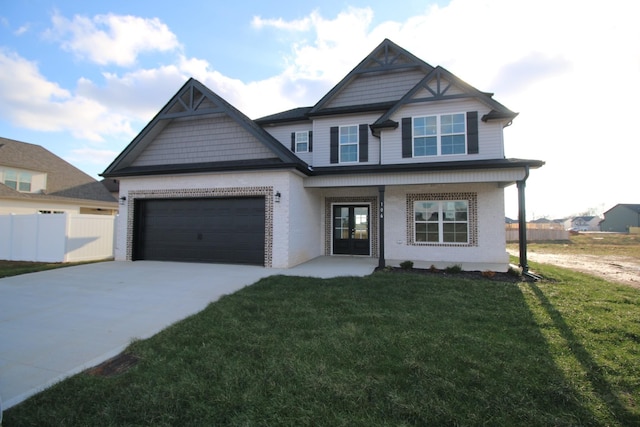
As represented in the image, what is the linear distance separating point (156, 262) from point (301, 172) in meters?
6.32

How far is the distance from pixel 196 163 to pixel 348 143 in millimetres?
6060

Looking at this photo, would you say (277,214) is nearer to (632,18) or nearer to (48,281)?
(48,281)

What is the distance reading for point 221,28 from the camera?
10.2m

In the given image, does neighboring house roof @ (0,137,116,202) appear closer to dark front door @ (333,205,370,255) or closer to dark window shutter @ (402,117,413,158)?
dark front door @ (333,205,370,255)

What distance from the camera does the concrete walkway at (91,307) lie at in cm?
350

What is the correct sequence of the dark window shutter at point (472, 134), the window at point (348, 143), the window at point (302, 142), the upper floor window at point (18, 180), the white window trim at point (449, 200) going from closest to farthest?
the dark window shutter at point (472, 134) < the white window trim at point (449, 200) < the window at point (348, 143) < the window at point (302, 142) < the upper floor window at point (18, 180)

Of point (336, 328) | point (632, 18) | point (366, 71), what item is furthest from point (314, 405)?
point (366, 71)

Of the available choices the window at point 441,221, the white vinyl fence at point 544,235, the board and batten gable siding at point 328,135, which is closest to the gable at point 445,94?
the board and batten gable siding at point 328,135

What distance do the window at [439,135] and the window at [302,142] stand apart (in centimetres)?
468

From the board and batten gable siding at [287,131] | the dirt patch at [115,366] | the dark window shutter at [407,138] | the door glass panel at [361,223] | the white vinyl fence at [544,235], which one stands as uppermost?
the board and batten gable siding at [287,131]

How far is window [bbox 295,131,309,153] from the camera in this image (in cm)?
1338

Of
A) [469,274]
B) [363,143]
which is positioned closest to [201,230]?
[363,143]

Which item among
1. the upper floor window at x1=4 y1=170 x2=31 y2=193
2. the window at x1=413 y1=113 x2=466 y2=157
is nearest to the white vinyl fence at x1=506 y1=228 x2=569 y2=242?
the window at x1=413 y1=113 x2=466 y2=157

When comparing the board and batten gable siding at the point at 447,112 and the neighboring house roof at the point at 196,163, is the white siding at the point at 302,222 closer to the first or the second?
the neighboring house roof at the point at 196,163
